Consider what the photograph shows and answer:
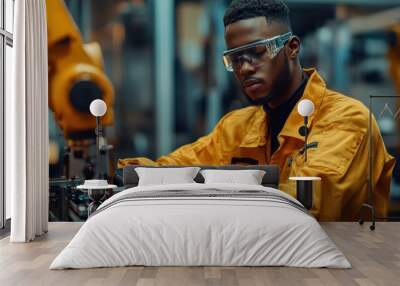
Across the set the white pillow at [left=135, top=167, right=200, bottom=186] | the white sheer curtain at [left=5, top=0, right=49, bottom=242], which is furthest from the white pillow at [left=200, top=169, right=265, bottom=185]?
the white sheer curtain at [left=5, top=0, right=49, bottom=242]

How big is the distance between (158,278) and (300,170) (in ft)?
9.76

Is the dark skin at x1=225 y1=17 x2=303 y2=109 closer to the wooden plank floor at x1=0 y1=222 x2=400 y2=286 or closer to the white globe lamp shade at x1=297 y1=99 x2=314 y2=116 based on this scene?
the white globe lamp shade at x1=297 y1=99 x2=314 y2=116

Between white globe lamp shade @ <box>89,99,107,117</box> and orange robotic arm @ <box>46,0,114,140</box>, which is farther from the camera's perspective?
orange robotic arm @ <box>46,0,114,140</box>

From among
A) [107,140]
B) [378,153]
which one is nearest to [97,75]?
[107,140]

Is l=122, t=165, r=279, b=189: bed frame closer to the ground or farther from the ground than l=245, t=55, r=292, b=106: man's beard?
closer to the ground

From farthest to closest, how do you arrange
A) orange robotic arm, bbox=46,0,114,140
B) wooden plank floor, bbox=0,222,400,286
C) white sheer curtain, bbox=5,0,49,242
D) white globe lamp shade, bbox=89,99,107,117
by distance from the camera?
orange robotic arm, bbox=46,0,114,140 → white globe lamp shade, bbox=89,99,107,117 → white sheer curtain, bbox=5,0,49,242 → wooden plank floor, bbox=0,222,400,286

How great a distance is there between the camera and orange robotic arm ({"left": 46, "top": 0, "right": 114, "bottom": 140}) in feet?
21.6

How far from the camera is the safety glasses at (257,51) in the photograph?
6.45m

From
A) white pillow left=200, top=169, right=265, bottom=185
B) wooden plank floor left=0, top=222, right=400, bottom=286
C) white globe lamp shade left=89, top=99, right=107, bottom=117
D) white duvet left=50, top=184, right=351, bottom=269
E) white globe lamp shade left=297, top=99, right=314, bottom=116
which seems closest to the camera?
wooden plank floor left=0, top=222, right=400, bottom=286

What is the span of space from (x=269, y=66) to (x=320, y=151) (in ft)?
3.72

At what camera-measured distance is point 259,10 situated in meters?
6.48

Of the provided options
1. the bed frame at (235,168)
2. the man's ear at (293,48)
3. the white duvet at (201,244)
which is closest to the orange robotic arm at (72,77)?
the bed frame at (235,168)

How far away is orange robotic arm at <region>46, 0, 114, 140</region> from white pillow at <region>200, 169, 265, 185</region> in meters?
1.44

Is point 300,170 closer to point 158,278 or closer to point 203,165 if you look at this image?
point 203,165
